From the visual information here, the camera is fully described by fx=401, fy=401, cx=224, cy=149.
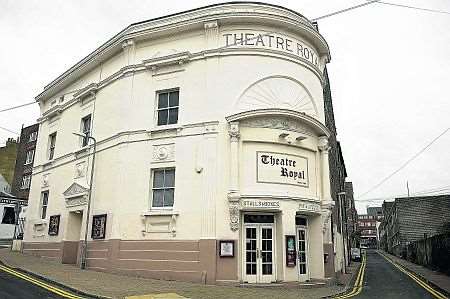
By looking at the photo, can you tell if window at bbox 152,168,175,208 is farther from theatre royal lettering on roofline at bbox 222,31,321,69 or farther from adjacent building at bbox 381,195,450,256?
adjacent building at bbox 381,195,450,256

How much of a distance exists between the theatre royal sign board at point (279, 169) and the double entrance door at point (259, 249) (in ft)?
5.20

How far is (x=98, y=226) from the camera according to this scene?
60.5 ft

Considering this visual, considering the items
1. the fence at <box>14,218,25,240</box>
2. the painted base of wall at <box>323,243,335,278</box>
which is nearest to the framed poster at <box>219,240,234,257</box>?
the painted base of wall at <box>323,243,335,278</box>

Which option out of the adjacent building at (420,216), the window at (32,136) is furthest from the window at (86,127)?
the window at (32,136)

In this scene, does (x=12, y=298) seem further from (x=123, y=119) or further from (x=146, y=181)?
(x=123, y=119)

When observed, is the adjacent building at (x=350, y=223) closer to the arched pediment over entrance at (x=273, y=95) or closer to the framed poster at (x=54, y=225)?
the arched pediment over entrance at (x=273, y=95)

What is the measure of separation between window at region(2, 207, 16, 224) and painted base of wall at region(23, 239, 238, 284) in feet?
75.5

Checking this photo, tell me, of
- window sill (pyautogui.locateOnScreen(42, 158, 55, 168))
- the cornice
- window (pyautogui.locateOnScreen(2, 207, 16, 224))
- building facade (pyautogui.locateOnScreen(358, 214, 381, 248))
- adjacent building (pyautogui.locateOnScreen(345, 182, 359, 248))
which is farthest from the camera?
building facade (pyautogui.locateOnScreen(358, 214, 381, 248))

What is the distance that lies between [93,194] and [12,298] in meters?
9.55

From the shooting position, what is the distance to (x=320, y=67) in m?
20.4

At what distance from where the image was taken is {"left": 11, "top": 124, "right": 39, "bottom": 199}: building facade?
53594 millimetres

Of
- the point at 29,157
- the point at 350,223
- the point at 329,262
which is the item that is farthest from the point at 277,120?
the point at 29,157

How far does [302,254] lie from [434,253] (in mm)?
15584

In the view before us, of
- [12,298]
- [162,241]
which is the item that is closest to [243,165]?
[162,241]
